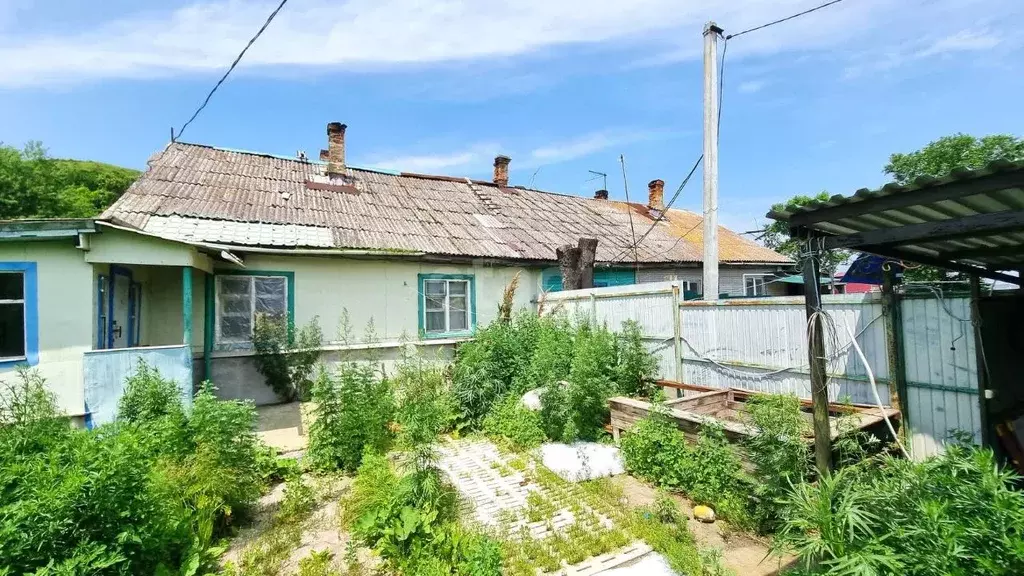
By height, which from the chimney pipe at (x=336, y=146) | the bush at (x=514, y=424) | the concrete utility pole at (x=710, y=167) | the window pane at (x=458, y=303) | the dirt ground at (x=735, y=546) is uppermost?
the chimney pipe at (x=336, y=146)

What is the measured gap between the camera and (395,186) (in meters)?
14.7

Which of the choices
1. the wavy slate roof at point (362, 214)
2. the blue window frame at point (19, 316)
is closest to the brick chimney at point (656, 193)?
the wavy slate roof at point (362, 214)

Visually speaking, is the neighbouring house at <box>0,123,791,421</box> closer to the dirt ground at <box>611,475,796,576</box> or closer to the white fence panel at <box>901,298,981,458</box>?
the dirt ground at <box>611,475,796,576</box>

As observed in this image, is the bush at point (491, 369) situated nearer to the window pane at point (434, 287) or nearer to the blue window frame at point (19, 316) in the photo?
→ the window pane at point (434, 287)

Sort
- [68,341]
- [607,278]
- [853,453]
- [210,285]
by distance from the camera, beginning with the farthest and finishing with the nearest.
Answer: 1. [607,278]
2. [210,285]
3. [68,341]
4. [853,453]

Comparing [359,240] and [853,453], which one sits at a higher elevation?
[359,240]

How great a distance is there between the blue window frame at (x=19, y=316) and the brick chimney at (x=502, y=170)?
13.8 m

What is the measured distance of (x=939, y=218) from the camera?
384 cm

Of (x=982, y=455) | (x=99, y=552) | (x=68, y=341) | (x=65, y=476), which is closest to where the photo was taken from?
(x=982, y=455)

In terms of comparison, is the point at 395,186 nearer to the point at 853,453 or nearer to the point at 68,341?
the point at 68,341

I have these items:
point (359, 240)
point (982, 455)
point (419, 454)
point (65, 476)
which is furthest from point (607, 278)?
point (65, 476)

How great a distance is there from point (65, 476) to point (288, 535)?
73.0 inches

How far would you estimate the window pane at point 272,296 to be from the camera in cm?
902

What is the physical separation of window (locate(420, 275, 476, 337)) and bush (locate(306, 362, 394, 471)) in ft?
15.0
